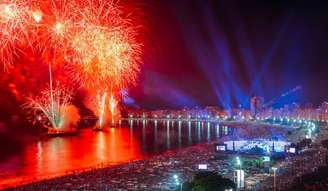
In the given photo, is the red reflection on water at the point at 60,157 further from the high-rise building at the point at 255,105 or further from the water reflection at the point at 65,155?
the high-rise building at the point at 255,105

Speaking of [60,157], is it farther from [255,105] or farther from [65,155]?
[255,105]

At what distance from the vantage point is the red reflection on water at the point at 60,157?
31172 mm

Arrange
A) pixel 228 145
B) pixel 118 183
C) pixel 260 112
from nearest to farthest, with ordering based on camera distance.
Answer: pixel 118 183
pixel 228 145
pixel 260 112

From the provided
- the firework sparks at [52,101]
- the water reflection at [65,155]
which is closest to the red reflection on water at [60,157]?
the water reflection at [65,155]

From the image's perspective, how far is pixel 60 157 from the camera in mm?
39562

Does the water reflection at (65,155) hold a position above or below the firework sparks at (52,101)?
below

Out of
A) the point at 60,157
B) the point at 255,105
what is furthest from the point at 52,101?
the point at 255,105

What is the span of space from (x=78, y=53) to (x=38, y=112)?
103 feet

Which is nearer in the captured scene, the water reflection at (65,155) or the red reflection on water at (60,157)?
the red reflection on water at (60,157)

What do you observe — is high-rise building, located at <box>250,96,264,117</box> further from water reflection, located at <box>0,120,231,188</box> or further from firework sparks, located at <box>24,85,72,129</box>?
firework sparks, located at <box>24,85,72,129</box>

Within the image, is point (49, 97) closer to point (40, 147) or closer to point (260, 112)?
point (40, 147)

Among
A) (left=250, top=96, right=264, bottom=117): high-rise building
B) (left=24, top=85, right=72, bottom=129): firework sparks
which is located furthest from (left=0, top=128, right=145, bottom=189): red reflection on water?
(left=250, top=96, right=264, bottom=117): high-rise building

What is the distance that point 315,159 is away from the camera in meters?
25.0

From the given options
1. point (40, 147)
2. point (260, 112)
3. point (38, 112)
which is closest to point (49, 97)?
point (40, 147)
